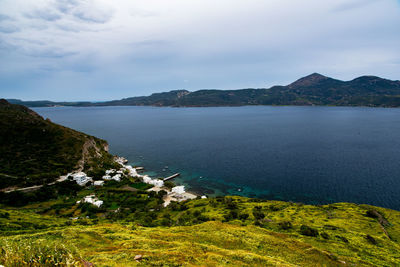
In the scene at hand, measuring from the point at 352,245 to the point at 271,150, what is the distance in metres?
99.4

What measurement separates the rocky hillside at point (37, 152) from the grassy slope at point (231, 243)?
3577 cm

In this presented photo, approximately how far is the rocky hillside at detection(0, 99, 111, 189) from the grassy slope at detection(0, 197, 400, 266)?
3577 centimetres

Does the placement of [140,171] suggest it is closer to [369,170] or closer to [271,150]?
[271,150]

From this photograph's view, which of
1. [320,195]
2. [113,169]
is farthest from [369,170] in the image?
[113,169]

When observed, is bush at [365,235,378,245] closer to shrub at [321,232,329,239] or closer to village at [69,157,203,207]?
shrub at [321,232,329,239]

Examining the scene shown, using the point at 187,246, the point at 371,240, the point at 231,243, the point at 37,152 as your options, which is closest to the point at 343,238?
the point at 371,240

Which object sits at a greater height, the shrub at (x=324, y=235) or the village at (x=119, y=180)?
the shrub at (x=324, y=235)

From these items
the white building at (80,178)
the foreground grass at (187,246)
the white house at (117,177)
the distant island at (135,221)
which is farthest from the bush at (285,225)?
the white building at (80,178)

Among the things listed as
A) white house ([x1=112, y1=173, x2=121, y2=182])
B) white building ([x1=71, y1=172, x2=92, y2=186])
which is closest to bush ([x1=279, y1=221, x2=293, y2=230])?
white house ([x1=112, y1=173, x2=121, y2=182])

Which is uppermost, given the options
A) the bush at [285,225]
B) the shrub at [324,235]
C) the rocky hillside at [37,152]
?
the rocky hillside at [37,152]

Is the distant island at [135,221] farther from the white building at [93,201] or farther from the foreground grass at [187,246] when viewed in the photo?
the white building at [93,201]

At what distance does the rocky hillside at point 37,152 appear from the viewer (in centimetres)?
7081

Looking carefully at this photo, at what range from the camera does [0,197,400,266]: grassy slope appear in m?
20.6

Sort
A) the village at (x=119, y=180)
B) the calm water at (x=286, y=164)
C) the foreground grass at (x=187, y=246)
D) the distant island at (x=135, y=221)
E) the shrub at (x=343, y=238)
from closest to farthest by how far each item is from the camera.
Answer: the foreground grass at (x=187, y=246), the distant island at (x=135, y=221), the shrub at (x=343, y=238), the village at (x=119, y=180), the calm water at (x=286, y=164)
